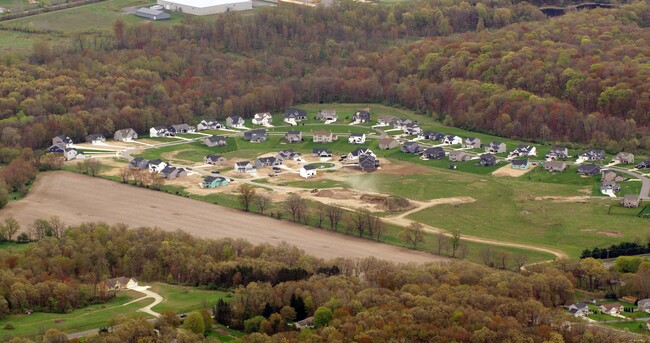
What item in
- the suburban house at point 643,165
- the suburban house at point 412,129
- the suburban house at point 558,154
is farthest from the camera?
the suburban house at point 412,129

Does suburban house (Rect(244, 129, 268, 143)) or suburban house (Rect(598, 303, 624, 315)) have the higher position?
suburban house (Rect(598, 303, 624, 315))

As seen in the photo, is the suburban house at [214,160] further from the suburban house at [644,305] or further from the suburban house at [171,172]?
the suburban house at [644,305]

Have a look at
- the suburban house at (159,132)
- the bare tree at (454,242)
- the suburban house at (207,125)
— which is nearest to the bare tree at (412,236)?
the bare tree at (454,242)

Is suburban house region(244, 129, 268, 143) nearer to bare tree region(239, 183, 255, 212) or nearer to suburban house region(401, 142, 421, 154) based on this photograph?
suburban house region(401, 142, 421, 154)

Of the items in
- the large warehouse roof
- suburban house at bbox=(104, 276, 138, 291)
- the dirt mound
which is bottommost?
the dirt mound

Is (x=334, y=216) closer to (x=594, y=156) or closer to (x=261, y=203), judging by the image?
(x=261, y=203)

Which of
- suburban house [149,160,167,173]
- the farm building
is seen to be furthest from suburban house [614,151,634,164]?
the farm building
